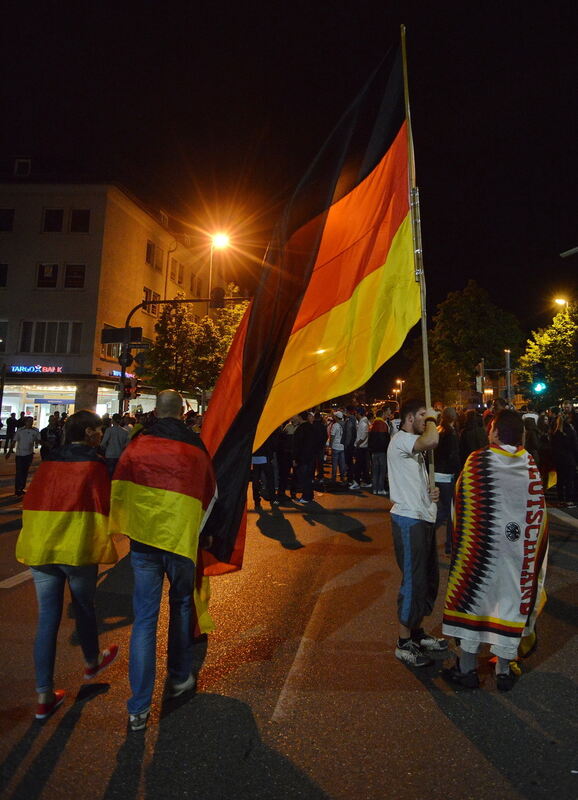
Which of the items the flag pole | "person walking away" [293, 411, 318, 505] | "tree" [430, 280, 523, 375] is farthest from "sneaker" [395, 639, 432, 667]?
"tree" [430, 280, 523, 375]

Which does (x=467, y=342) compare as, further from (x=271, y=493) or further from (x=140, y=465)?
(x=140, y=465)

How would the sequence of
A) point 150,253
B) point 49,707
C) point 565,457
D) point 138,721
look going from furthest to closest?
point 150,253 < point 565,457 < point 49,707 < point 138,721

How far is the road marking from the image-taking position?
240 inches

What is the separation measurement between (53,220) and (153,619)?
35.7 m

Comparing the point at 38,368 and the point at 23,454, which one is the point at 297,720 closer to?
the point at 23,454

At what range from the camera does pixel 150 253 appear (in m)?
38.6

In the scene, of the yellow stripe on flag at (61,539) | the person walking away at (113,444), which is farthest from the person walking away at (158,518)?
the person walking away at (113,444)

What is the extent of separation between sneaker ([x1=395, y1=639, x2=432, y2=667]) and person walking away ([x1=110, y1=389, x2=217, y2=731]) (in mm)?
1661

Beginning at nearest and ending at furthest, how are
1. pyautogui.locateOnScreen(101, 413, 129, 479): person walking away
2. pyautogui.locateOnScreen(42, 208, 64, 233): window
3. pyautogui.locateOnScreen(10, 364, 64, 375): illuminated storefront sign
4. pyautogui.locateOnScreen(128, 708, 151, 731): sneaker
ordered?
pyautogui.locateOnScreen(128, 708, 151, 731): sneaker → pyautogui.locateOnScreen(101, 413, 129, 479): person walking away → pyautogui.locateOnScreen(10, 364, 64, 375): illuminated storefront sign → pyautogui.locateOnScreen(42, 208, 64, 233): window

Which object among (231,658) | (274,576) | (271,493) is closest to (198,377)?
(271,493)

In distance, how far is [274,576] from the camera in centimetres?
648

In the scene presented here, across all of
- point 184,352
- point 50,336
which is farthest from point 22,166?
point 184,352

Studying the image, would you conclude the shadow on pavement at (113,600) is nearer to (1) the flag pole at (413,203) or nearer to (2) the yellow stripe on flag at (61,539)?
(2) the yellow stripe on flag at (61,539)

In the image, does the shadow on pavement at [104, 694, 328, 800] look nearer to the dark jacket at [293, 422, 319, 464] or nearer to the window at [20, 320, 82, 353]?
the dark jacket at [293, 422, 319, 464]
